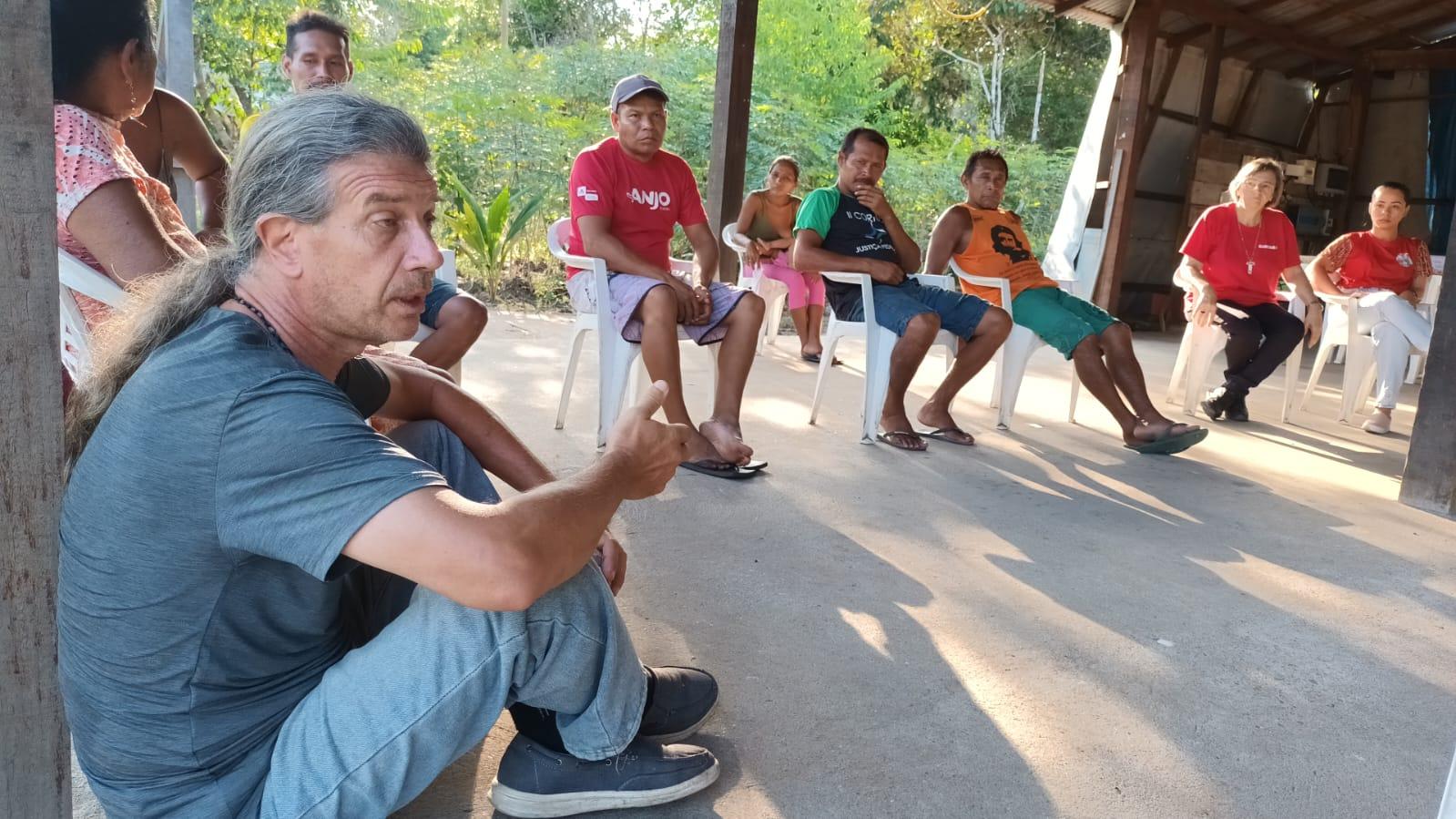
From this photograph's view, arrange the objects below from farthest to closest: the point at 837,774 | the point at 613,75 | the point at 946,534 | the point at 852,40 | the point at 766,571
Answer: the point at 852,40 → the point at 613,75 → the point at 946,534 → the point at 766,571 → the point at 837,774

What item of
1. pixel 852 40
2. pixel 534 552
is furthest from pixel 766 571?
pixel 852 40

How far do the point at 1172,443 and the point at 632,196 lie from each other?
226 cm

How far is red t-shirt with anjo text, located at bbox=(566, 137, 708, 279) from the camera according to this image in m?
3.49

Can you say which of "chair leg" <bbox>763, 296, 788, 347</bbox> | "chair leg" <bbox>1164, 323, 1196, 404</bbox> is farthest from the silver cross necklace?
"chair leg" <bbox>763, 296, 788, 347</bbox>

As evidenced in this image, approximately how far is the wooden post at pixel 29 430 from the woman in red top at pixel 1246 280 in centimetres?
465

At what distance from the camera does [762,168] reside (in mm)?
12039

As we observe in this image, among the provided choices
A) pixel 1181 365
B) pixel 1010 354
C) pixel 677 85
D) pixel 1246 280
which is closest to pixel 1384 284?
pixel 1246 280

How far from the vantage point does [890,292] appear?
155 inches

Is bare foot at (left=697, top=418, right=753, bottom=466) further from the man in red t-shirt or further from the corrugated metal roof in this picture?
the corrugated metal roof

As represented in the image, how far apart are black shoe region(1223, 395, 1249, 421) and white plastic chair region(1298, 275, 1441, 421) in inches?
22.2

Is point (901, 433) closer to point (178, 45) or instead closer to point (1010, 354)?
point (1010, 354)

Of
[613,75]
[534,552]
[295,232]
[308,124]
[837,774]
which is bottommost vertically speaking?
[837,774]

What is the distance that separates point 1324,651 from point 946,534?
97 centimetres

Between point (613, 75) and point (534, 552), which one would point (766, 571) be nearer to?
point (534, 552)
